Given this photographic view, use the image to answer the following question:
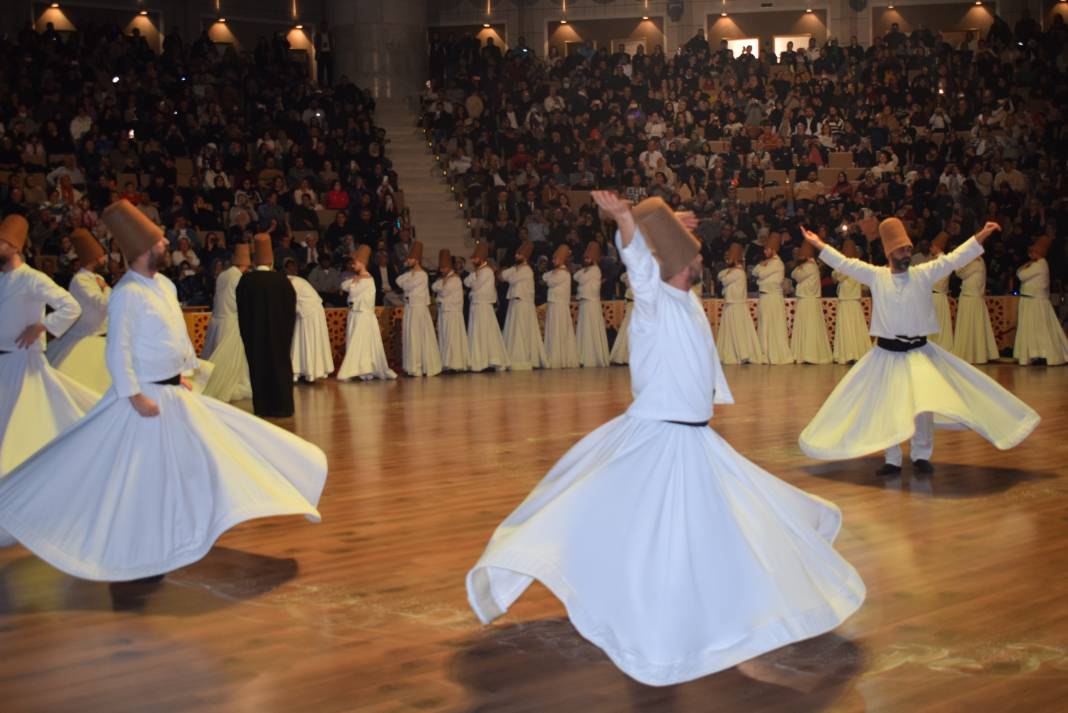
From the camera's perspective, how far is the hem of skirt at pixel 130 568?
5602 mm

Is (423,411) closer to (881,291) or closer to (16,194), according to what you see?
(881,291)

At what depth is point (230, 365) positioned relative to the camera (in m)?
14.5

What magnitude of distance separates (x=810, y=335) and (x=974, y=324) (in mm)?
2357

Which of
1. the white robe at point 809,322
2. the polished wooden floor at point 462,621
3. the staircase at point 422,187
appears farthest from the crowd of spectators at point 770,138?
the polished wooden floor at point 462,621

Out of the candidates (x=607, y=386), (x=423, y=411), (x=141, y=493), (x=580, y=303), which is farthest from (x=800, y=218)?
(x=141, y=493)

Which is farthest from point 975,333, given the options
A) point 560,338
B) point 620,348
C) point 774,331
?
point 560,338

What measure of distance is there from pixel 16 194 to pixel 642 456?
14150mm

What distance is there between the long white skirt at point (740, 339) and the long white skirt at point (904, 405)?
10.00 m

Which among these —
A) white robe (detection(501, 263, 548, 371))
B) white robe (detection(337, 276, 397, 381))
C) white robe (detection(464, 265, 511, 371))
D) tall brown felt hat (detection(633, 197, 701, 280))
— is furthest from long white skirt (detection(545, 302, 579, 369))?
tall brown felt hat (detection(633, 197, 701, 280))

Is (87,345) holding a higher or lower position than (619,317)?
higher

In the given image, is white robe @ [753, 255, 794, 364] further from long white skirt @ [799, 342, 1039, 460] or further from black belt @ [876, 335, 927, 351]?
black belt @ [876, 335, 927, 351]

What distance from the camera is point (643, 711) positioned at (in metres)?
4.24

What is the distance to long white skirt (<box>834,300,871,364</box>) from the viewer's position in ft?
61.1

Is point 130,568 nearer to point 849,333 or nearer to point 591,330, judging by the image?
point 591,330
